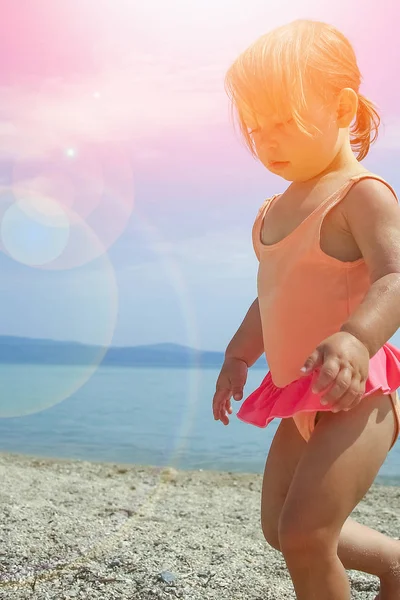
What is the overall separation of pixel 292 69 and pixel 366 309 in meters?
0.73

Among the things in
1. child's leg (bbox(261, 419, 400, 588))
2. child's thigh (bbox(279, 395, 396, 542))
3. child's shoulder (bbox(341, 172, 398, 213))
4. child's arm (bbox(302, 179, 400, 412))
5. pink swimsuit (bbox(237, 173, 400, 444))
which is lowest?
child's leg (bbox(261, 419, 400, 588))

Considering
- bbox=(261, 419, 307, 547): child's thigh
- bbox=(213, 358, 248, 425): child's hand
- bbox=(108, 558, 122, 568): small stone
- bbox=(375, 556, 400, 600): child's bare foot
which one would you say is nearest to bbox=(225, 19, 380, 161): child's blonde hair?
bbox=(213, 358, 248, 425): child's hand

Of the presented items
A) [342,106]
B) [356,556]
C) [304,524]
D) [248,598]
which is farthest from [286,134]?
[248,598]

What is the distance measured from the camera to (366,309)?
5.84 ft

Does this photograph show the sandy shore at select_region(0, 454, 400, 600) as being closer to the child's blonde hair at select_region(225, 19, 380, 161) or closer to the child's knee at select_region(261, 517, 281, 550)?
the child's knee at select_region(261, 517, 281, 550)

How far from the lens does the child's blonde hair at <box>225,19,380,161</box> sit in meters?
2.05

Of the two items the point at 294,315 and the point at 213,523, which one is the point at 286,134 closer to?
the point at 294,315

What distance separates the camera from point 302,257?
2.06 m

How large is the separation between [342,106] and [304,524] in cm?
118

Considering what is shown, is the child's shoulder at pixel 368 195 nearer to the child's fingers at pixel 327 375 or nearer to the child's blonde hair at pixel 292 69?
the child's blonde hair at pixel 292 69

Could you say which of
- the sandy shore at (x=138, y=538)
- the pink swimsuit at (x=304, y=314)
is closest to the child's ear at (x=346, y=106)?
the pink swimsuit at (x=304, y=314)

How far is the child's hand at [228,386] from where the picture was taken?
2.42 meters

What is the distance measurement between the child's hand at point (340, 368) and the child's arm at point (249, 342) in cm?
75

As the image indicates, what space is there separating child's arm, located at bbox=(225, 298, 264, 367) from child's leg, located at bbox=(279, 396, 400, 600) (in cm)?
54
